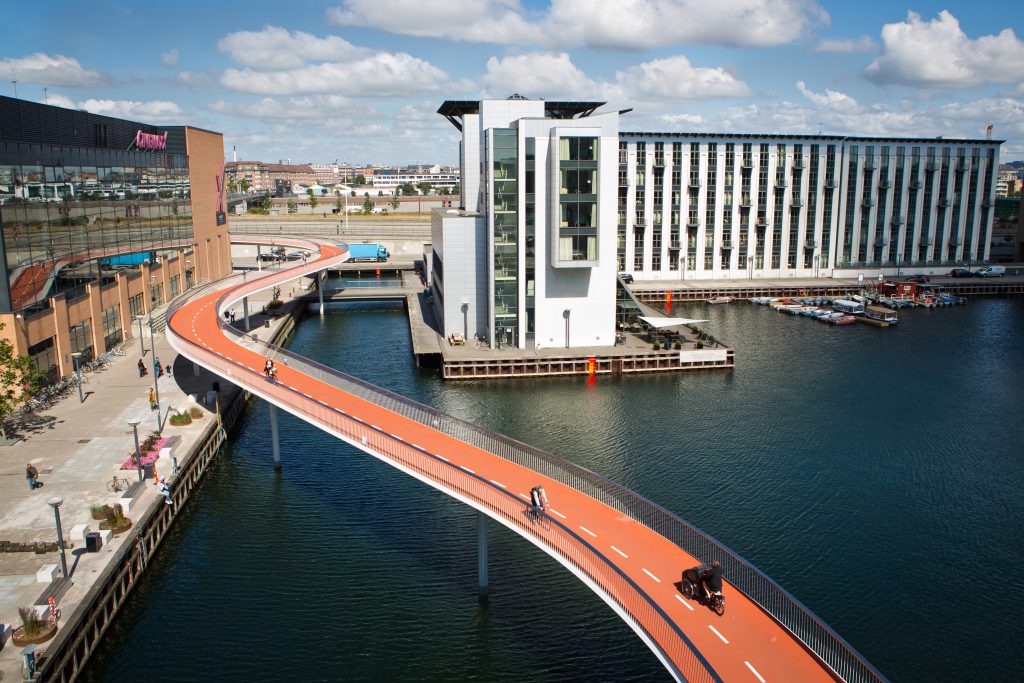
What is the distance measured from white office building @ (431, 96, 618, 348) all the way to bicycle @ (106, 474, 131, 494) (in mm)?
23109

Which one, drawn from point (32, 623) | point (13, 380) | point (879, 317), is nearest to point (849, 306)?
point (879, 317)

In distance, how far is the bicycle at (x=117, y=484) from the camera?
25.3 meters

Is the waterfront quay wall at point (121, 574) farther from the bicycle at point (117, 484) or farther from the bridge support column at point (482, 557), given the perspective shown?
the bridge support column at point (482, 557)

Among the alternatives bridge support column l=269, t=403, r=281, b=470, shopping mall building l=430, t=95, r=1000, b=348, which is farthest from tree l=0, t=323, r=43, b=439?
shopping mall building l=430, t=95, r=1000, b=348

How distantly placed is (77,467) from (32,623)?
35.4 feet

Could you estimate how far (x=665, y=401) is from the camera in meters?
39.8

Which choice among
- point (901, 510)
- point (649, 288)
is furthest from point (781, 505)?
point (649, 288)

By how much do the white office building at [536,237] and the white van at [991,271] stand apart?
5131 cm

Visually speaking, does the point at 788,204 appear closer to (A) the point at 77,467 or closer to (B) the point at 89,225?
(B) the point at 89,225

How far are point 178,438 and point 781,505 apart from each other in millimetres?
22110

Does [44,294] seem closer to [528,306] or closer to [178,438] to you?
[178,438]

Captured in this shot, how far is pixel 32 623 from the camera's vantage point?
1759 cm

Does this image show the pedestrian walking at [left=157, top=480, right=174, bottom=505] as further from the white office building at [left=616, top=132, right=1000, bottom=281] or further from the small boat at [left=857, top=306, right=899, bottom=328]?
the white office building at [left=616, top=132, right=1000, bottom=281]

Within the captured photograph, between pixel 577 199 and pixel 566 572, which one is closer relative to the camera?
pixel 566 572
